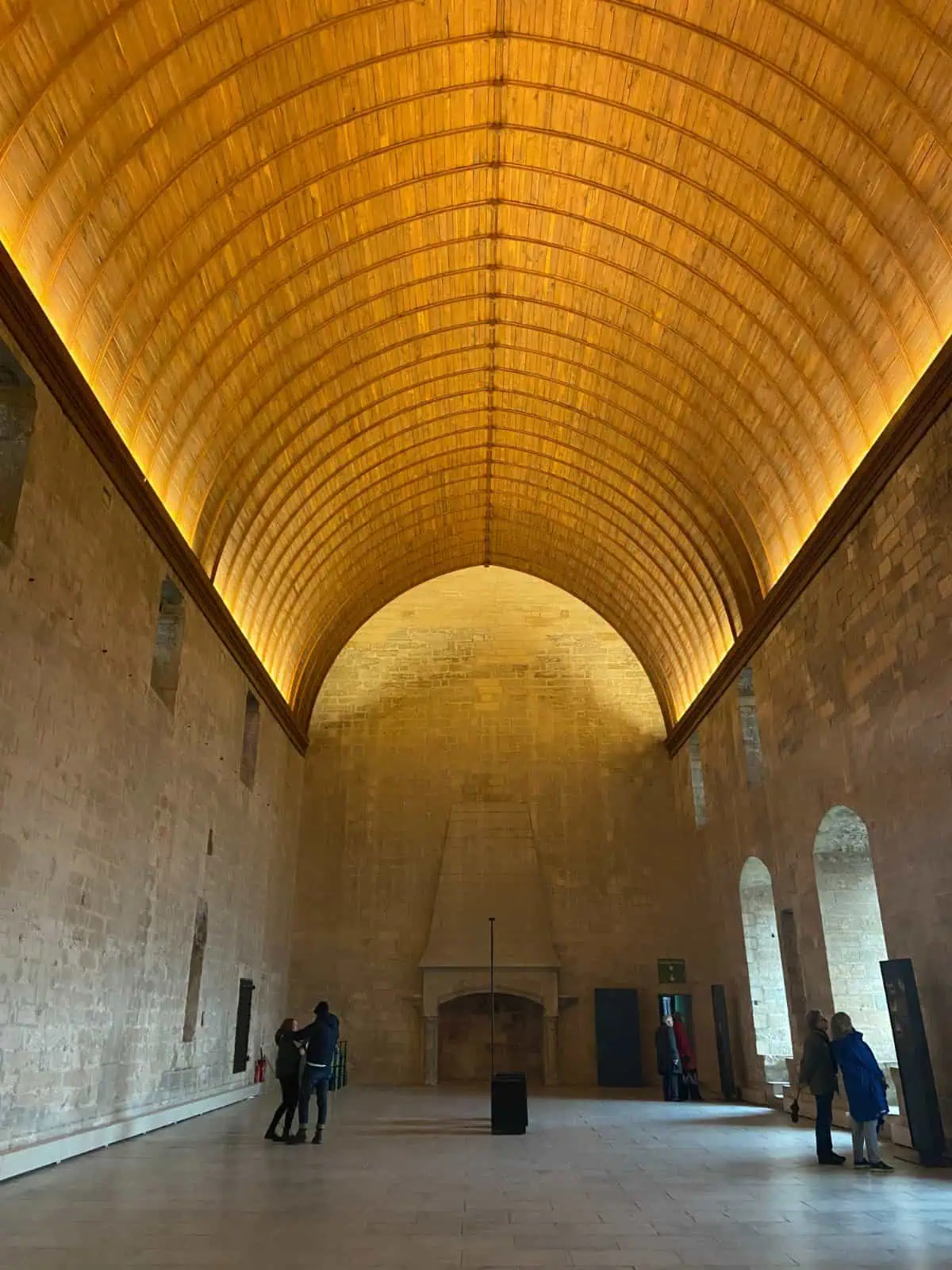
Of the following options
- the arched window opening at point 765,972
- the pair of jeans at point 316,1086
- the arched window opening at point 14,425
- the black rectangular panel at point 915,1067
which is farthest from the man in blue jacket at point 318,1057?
the arched window opening at point 765,972

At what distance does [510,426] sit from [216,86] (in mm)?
8497

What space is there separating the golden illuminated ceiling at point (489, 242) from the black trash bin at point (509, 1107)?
783 cm

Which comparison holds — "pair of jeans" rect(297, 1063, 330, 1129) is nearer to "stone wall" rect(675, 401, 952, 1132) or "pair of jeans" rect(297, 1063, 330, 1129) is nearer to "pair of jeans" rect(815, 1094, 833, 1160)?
"pair of jeans" rect(815, 1094, 833, 1160)

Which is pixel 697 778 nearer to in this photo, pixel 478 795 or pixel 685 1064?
pixel 478 795

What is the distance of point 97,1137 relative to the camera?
9.03 m

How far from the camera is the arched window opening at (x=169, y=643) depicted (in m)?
12.1

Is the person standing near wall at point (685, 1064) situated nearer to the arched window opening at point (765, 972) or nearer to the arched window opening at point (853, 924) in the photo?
the arched window opening at point (765, 972)

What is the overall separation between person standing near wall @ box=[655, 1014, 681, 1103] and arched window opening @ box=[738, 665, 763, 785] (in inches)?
175

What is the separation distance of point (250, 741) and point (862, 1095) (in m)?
11.7

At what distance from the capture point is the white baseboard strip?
7391mm

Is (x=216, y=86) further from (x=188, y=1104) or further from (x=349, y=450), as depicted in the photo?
(x=188, y=1104)

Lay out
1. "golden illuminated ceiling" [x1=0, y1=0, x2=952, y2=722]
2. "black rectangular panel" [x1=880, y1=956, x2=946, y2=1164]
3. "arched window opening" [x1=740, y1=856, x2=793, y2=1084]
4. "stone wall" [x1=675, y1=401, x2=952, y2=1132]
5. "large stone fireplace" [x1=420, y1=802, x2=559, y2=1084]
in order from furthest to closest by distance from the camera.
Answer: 1. "large stone fireplace" [x1=420, y1=802, x2=559, y2=1084]
2. "arched window opening" [x1=740, y1=856, x2=793, y2=1084]
3. "stone wall" [x1=675, y1=401, x2=952, y2=1132]
4. "golden illuminated ceiling" [x1=0, y1=0, x2=952, y2=722]
5. "black rectangular panel" [x1=880, y1=956, x2=946, y2=1164]

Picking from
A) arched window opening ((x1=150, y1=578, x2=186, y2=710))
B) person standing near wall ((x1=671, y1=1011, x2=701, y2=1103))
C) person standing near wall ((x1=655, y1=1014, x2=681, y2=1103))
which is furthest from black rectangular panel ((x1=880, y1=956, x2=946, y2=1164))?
arched window opening ((x1=150, y1=578, x2=186, y2=710))

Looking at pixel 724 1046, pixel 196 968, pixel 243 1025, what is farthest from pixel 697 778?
pixel 196 968
